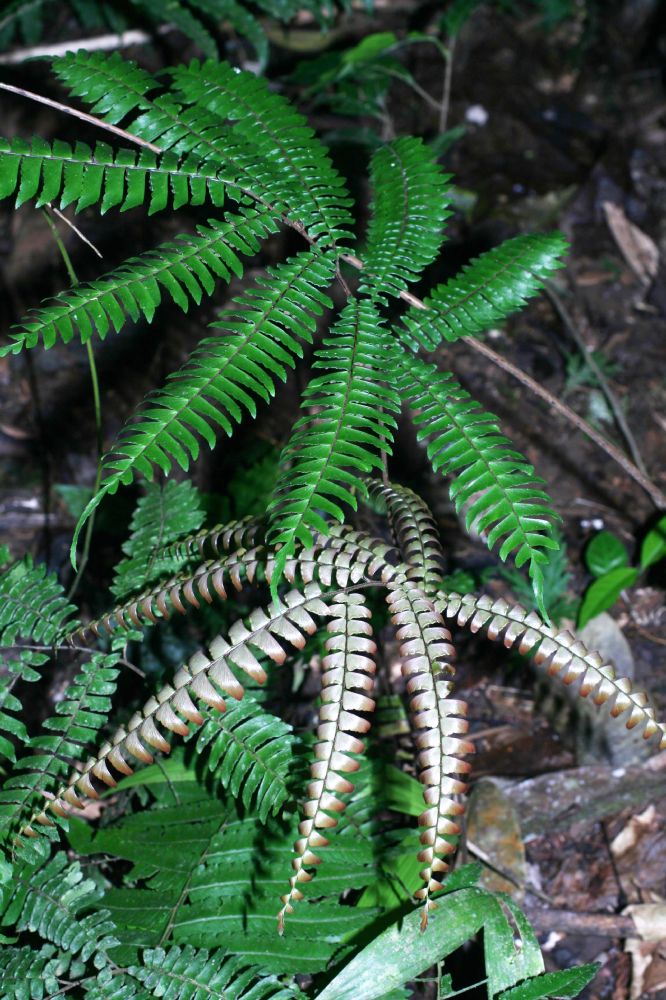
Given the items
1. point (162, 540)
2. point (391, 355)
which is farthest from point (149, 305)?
point (162, 540)

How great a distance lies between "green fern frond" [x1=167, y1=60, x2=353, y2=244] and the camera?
194 centimetres

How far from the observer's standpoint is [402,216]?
2.03m

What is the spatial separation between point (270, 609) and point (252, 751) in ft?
1.63

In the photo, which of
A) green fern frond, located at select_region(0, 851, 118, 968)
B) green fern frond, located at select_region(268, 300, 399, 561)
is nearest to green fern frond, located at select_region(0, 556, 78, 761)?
green fern frond, located at select_region(0, 851, 118, 968)

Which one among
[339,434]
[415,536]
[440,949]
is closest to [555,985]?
[440,949]

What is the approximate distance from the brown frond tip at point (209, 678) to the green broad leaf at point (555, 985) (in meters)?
1.06

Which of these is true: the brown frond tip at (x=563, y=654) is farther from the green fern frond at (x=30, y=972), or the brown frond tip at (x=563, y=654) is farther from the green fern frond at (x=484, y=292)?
the green fern frond at (x=30, y=972)

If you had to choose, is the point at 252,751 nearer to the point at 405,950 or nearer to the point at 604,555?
the point at 405,950

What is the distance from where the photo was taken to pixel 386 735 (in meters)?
2.74

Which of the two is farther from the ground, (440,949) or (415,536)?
(415,536)

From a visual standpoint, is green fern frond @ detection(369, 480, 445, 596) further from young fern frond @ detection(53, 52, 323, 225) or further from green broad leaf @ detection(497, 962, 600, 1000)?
green broad leaf @ detection(497, 962, 600, 1000)

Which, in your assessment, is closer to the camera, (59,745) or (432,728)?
(432,728)

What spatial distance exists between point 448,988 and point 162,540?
1.39 meters

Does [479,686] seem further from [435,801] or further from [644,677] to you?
[435,801]
